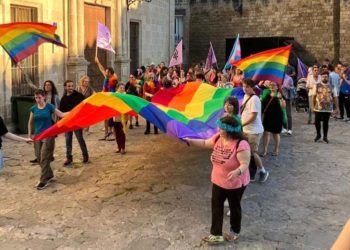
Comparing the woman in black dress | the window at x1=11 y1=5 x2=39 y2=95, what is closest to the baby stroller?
the woman in black dress

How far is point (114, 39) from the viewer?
17.1m

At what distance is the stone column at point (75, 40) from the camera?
1425 cm

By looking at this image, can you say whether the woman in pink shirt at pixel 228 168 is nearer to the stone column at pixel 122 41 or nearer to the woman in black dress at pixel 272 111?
the woman in black dress at pixel 272 111

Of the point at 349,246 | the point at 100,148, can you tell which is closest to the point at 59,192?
the point at 100,148

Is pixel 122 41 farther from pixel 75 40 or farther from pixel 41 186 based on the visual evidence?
pixel 41 186

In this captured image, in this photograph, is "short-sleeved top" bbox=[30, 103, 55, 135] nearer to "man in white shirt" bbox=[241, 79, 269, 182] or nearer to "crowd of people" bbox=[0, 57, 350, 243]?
"crowd of people" bbox=[0, 57, 350, 243]

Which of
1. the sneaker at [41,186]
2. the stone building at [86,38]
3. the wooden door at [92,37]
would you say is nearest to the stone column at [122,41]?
the stone building at [86,38]

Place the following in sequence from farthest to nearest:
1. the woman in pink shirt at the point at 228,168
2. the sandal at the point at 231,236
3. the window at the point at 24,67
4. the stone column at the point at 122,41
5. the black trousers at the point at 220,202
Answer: the stone column at the point at 122,41 → the window at the point at 24,67 → the sandal at the point at 231,236 → the black trousers at the point at 220,202 → the woman in pink shirt at the point at 228,168

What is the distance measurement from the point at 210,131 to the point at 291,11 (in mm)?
23276

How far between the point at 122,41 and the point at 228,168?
1310cm

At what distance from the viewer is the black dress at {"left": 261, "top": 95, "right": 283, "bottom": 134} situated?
30.1 feet

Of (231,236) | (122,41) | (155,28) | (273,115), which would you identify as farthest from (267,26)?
(231,236)

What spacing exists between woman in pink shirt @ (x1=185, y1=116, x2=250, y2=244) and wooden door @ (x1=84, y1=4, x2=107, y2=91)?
37.2 feet

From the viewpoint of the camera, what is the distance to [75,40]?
47.2 feet
